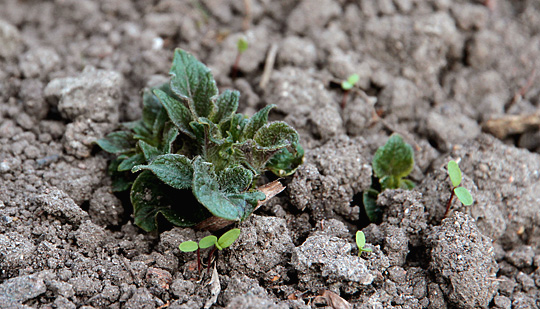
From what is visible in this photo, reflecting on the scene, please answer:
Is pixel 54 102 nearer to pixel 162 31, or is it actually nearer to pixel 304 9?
pixel 162 31

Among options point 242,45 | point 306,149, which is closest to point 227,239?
point 306,149

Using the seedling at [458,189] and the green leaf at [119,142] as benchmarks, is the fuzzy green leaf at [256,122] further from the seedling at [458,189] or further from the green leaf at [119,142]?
the seedling at [458,189]

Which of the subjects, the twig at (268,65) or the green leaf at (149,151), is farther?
the twig at (268,65)

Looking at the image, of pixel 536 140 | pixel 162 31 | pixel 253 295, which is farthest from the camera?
pixel 162 31

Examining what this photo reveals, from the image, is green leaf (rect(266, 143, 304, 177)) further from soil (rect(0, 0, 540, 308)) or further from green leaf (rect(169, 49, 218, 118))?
green leaf (rect(169, 49, 218, 118))

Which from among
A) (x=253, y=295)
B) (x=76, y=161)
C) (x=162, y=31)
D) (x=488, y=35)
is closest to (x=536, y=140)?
(x=488, y=35)

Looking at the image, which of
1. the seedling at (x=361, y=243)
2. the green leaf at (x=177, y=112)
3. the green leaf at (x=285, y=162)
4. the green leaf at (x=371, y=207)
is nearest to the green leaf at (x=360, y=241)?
the seedling at (x=361, y=243)
